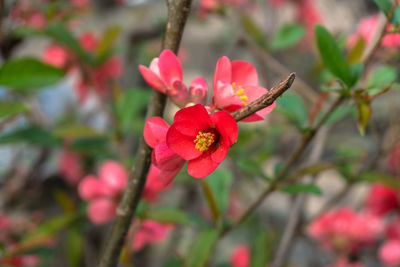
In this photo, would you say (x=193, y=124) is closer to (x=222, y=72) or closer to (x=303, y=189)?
(x=222, y=72)

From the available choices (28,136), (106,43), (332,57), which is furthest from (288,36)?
(28,136)

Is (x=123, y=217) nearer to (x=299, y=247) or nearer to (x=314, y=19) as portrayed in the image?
(x=299, y=247)

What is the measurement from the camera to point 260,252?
684 mm

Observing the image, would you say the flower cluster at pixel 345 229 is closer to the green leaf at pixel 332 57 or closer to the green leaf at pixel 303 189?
the green leaf at pixel 303 189

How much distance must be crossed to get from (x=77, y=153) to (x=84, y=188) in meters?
0.51

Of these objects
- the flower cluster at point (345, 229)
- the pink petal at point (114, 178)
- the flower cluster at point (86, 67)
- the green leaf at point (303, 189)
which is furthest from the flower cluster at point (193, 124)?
the flower cluster at point (345, 229)

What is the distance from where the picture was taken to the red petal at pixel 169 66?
12.8 inches

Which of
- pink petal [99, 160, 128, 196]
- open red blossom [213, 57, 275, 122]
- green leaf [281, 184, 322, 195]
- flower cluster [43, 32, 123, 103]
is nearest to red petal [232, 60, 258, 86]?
open red blossom [213, 57, 275, 122]

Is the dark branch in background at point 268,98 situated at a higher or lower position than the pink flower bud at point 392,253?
higher

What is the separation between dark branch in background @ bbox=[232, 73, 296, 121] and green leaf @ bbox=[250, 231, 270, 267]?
466 millimetres

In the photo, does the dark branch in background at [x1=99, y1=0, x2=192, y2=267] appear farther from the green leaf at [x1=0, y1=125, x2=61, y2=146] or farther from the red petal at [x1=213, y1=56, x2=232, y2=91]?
the green leaf at [x1=0, y1=125, x2=61, y2=146]

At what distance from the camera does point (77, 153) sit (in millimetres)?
1233

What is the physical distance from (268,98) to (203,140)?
A: 8 cm

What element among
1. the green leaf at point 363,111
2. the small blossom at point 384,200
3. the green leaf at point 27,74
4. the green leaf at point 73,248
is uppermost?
the green leaf at point 363,111
